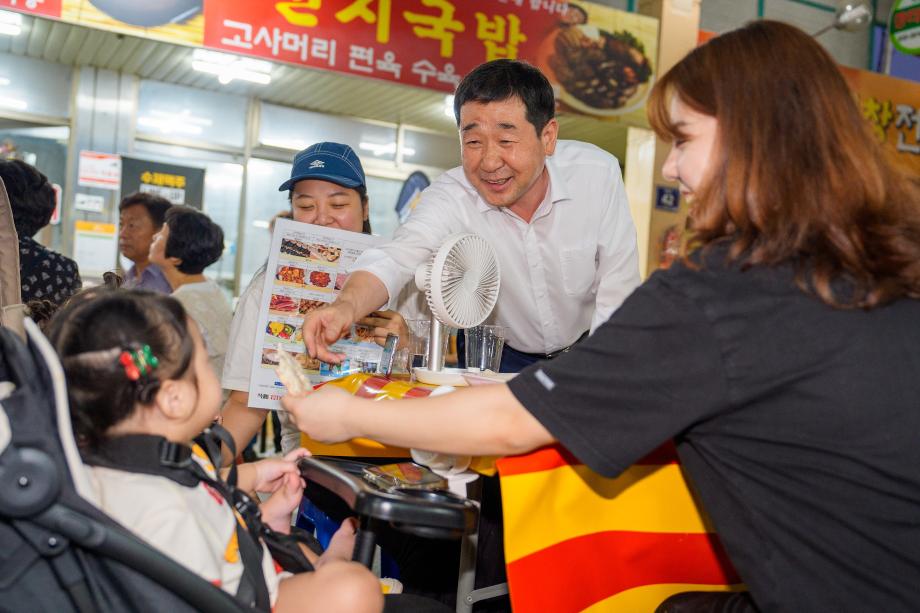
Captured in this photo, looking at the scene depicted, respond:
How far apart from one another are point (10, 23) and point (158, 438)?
6742 mm

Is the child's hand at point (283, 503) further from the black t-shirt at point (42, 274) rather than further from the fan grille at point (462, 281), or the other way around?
the black t-shirt at point (42, 274)

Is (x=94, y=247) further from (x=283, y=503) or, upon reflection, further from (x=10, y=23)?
(x=283, y=503)

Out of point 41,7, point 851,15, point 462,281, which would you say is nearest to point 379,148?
point 41,7

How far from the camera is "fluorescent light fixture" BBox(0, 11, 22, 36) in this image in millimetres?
6574

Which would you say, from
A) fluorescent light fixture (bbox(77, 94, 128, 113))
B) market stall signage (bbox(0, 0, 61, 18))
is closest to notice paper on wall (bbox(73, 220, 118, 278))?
fluorescent light fixture (bbox(77, 94, 128, 113))

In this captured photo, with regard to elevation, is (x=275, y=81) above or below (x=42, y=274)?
above

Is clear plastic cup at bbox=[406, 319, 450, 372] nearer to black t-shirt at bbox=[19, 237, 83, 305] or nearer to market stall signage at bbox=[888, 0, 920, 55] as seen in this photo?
black t-shirt at bbox=[19, 237, 83, 305]

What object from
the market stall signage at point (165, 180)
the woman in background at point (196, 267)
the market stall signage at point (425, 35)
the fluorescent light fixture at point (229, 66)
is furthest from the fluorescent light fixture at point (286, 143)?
the woman in background at point (196, 267)

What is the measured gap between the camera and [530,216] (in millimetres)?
2752

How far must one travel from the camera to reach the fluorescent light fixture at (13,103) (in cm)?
754

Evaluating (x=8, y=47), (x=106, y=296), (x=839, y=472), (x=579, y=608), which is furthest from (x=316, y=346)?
(x=8, y=47)

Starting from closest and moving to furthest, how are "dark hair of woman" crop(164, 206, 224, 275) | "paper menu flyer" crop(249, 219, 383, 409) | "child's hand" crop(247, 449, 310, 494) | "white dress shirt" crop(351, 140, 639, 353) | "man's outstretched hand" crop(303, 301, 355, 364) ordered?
"child's hand" crop(247, 449, 310, 494), "man's outstretched hand" crop(303, 301, 355, 364), "paper menu flyer" crop(249, 219, 383, 409), "white dress shirt" crop(351, 140, 639, 353), "dark hair of woman" crop(164, 206, 224, 275)

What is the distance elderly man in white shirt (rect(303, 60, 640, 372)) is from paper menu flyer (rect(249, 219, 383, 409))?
23 centimetres

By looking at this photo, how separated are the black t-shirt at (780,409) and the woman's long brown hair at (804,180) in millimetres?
40
